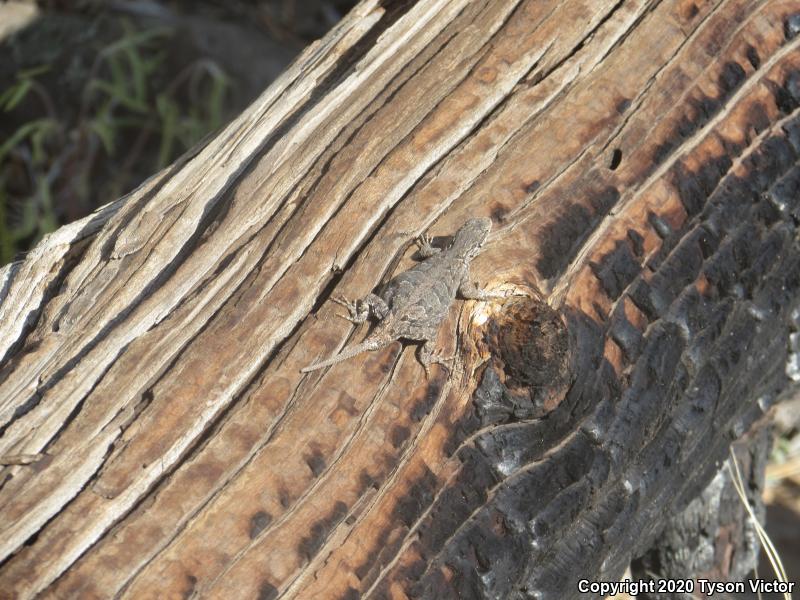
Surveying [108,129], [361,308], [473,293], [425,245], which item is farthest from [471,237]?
[108,129]

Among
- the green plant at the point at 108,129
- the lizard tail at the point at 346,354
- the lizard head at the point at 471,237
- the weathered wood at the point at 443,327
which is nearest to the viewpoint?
the weathered wood at the point at 443,327

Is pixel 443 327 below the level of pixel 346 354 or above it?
below

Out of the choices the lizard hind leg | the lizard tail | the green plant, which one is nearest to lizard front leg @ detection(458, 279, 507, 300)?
the lizard hind leg

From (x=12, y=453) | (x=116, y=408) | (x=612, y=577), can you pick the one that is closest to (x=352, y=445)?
(x=116, y=408)

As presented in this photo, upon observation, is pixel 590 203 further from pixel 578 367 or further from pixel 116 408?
pixel 116 408

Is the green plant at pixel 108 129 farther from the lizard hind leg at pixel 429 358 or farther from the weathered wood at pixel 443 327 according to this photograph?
the lizard hind leg at pixel 429 358

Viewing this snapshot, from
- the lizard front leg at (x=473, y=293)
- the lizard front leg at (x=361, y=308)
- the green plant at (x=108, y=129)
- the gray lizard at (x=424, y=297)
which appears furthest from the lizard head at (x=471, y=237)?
the green plant at (x=108, y=129)

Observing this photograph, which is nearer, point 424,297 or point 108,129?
point 424,297

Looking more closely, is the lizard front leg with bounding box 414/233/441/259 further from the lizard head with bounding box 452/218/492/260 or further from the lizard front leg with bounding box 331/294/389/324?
the lizard front leg with bounding box 331/294/389/324

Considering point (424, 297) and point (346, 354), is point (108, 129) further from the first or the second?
point (346, 354)
